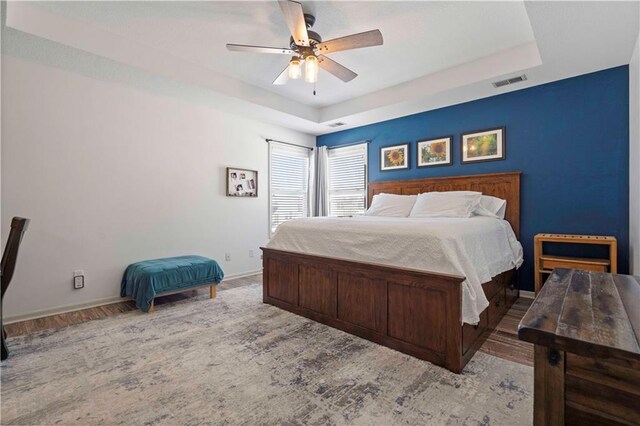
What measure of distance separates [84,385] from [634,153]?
4.85m

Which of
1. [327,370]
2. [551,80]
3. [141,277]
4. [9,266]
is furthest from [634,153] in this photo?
[9,266]

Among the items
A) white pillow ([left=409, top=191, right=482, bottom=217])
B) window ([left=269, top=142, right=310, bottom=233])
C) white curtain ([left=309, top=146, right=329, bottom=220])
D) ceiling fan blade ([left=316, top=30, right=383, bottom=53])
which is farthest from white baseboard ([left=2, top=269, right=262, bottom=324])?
white pillow ([left=409, top=191, right=482, bottom=217])

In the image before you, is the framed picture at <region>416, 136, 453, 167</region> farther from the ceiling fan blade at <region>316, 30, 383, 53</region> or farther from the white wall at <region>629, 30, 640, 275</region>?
the ceiling fan blade at <region>316, 30, 383, 53</region>

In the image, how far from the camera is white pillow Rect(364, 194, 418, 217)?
4051mm

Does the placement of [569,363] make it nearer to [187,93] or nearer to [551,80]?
[551,80]

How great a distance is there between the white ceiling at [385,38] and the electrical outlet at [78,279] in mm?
2285

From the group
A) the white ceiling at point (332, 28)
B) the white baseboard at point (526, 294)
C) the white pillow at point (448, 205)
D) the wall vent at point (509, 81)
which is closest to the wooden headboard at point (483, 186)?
the white pillow at point (448, 205)

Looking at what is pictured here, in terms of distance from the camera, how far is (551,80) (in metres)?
3.33

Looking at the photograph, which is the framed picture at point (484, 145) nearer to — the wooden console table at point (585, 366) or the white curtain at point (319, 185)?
the white curtain at point (319, 185)

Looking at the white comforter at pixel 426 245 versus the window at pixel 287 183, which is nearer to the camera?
the white comforter at pixel 426 245

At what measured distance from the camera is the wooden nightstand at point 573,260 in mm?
2797

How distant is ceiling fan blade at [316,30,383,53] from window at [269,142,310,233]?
9.10ft

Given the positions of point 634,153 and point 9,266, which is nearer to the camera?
point 9,266

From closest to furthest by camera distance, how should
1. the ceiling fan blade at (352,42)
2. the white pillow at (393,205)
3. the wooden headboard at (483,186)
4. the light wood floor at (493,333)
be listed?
1. the light wood floor at (493,333)
2. the ceiling fan blade at (352,42)
3. the wooden headboard at (483,186)
4. the white pillow at (393,205)
